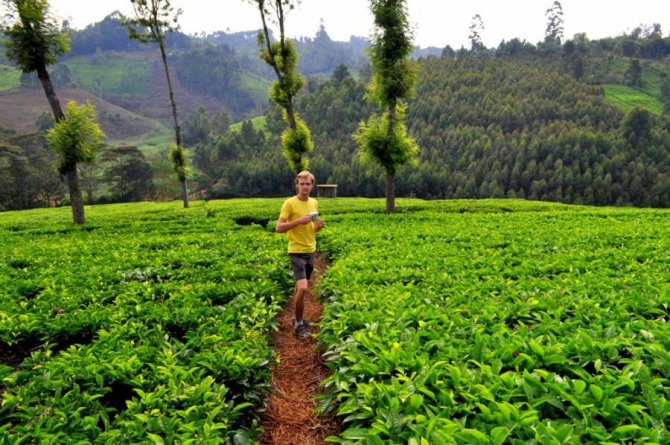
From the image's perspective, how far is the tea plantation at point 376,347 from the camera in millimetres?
3486

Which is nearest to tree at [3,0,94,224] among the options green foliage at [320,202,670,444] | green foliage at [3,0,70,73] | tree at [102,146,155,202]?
green foliage at [3,0,70,73]

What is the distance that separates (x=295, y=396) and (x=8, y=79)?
246 m

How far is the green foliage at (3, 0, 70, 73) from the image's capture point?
19.4m

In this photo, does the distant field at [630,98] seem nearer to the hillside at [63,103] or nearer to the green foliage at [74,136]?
the green foliage at [74,136]

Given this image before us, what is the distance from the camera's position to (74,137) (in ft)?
68.3

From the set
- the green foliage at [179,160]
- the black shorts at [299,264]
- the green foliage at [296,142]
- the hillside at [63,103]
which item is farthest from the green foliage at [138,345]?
the hillside at [63,103]

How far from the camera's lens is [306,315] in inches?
353

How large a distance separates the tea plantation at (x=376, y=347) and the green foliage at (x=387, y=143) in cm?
1162

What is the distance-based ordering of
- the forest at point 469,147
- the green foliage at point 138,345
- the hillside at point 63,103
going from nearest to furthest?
the green foliage at point 138,345, the forest at point 469,147, the hillside at point 63,103

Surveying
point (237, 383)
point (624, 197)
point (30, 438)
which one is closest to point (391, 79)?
point (237, 383)

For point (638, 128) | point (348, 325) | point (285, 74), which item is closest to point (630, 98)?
point (638, 128)

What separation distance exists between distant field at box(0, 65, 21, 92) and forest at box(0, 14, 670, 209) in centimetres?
7756

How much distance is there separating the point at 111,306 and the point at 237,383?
11.8 feet

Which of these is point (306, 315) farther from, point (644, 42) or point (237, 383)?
point (644, 42)
